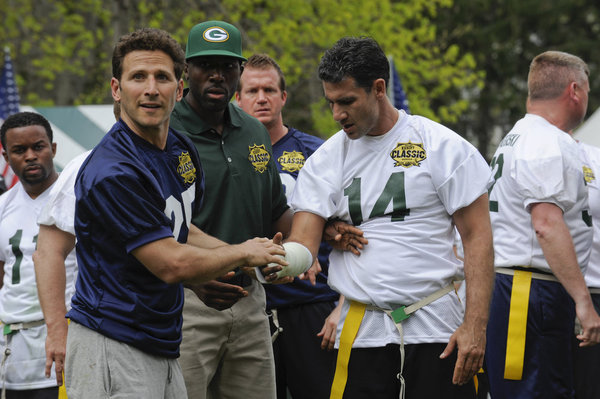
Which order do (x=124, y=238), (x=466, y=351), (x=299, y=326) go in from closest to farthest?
1. (x=124, y=238)
2. (x=466, y=351)
3. (x=299, y=326)

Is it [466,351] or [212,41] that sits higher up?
[212,41]

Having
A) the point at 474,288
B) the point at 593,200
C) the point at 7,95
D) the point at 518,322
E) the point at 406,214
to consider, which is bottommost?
the point at 518,322

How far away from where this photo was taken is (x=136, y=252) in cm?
362

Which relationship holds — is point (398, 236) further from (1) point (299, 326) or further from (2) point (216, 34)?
(1) point (299, 326)

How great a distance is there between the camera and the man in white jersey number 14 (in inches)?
240

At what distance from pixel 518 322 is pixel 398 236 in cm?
168

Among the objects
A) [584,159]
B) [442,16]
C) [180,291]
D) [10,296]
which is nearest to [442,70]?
[442,16]

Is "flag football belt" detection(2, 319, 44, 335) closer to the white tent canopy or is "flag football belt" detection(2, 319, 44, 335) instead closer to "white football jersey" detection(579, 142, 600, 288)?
"white football jersey" detection(579, 142, 600, 288)

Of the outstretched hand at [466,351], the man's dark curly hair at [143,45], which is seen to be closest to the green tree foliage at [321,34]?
the man's dark curly hair at [143,45]

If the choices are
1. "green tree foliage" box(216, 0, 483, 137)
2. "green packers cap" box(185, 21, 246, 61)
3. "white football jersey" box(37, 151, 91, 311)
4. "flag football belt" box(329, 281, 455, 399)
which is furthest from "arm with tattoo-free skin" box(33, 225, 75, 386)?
"green tree foliage" box(216, 0, 483, 137)

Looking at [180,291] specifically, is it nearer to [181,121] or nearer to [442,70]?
[181,121]

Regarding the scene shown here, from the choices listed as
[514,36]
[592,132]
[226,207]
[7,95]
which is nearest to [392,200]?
[226,207]

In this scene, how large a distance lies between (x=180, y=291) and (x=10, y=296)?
2.60 meters

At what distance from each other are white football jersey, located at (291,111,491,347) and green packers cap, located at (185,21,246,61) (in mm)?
969
